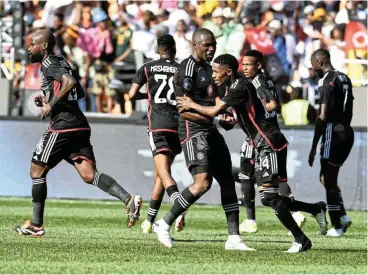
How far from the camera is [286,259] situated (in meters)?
10.1

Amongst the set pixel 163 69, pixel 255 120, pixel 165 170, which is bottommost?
pixel 165 170

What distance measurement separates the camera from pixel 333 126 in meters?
14.2

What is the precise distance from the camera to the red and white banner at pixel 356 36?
2150 centimetres

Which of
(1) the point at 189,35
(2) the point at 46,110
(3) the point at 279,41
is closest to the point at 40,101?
(2) the point at 46,110

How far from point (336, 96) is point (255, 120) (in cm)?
345

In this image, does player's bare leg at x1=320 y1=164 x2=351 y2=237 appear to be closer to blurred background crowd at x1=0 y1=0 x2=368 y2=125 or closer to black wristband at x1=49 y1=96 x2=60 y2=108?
black wristband at x1=49 y1=96 x2=60 y2=108

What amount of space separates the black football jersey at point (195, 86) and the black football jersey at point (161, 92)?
1.62 meters

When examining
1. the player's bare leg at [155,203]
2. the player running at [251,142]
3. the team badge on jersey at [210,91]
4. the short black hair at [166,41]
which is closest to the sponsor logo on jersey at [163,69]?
the short black hair at [166,41]

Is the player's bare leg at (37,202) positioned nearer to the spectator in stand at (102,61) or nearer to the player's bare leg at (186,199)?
the player's bare leg at (186,199)

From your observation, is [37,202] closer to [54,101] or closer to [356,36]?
[54,101]

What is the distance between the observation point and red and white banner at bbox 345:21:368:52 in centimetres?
2150

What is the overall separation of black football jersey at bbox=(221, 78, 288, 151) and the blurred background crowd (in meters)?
9.74

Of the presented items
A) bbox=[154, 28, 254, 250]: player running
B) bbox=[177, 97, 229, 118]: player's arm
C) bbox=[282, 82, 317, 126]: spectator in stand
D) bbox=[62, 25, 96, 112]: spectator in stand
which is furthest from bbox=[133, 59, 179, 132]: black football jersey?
bbox=[62, 25, 96, 112]: spectator in stand

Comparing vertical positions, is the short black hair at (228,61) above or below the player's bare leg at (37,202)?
above
